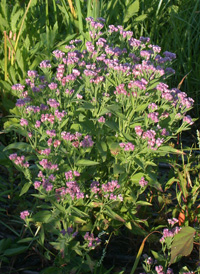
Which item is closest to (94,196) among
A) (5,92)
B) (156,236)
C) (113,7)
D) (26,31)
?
(156,236)

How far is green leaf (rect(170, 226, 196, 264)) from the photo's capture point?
1.96 metres

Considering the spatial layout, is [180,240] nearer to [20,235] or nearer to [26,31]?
[20,235]

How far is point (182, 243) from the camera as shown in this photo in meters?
2.01

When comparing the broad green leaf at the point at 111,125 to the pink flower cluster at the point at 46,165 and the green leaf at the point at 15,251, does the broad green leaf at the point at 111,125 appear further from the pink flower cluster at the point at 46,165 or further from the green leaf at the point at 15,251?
the green leaf at the point at 15,251

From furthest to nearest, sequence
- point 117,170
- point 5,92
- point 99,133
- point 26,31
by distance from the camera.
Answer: point 26,31 → point 5,92 → point 99,133 → point 117,170

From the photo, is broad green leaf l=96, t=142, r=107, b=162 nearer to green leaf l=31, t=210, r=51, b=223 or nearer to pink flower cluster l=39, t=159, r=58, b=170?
pink flower cluster l=39, t=159, r=58, b=170

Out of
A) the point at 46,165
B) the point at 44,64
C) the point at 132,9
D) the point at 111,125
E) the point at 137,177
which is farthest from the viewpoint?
the point at 132,9

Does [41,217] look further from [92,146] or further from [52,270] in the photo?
[92,146]

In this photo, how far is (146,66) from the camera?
2070mm

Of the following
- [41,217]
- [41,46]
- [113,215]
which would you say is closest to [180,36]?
[41,46]

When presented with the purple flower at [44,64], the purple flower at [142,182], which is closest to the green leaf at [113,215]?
the purple flower at [142,182]

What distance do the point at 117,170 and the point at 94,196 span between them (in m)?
0.25

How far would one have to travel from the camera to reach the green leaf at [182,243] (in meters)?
1.96

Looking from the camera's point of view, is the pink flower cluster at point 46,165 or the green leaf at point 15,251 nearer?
the pink flower cluster at point 46,165
